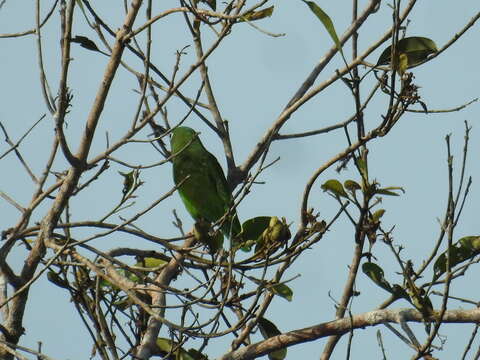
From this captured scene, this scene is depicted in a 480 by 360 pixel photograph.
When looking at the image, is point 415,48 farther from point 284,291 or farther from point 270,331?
point 270,331

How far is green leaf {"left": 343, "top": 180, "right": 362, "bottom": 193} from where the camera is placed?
9.96 feet

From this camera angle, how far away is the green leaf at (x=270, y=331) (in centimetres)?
319

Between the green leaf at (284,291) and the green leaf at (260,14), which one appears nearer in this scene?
the green leaf at (260,14)

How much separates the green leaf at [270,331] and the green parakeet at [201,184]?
84cm

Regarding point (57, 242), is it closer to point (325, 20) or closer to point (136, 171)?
point (136, 171)

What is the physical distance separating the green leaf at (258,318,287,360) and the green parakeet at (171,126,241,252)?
0.84m

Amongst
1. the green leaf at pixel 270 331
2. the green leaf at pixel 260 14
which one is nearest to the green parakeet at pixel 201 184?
the green leaf at pixel 270 331

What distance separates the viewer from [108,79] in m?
2.90

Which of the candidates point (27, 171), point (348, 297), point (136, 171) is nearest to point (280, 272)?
point (348, 297)

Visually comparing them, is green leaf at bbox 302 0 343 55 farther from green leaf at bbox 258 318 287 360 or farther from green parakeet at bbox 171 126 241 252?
green parakeet at bbox 171 126 241 252

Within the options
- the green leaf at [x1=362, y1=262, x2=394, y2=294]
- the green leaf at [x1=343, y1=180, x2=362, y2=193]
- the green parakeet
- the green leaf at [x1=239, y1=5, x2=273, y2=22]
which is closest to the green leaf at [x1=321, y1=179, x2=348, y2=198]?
the green leaf at [x1=343, y1=180, x2=362, y2=193]

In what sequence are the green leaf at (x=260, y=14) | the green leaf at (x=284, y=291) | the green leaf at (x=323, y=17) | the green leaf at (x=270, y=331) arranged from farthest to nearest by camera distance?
the green leaf at (x=270, y=331), the green leaf at (x=284, y=291), the green leaf at (x=260, y=14), the green leaf at (x=323, y=17)

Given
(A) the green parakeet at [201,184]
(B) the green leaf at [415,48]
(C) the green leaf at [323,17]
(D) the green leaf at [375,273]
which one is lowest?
(D) the green leaf at [375,273]

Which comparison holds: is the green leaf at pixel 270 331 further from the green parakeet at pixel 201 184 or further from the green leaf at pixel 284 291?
the green parakeet at pixel 201 184
